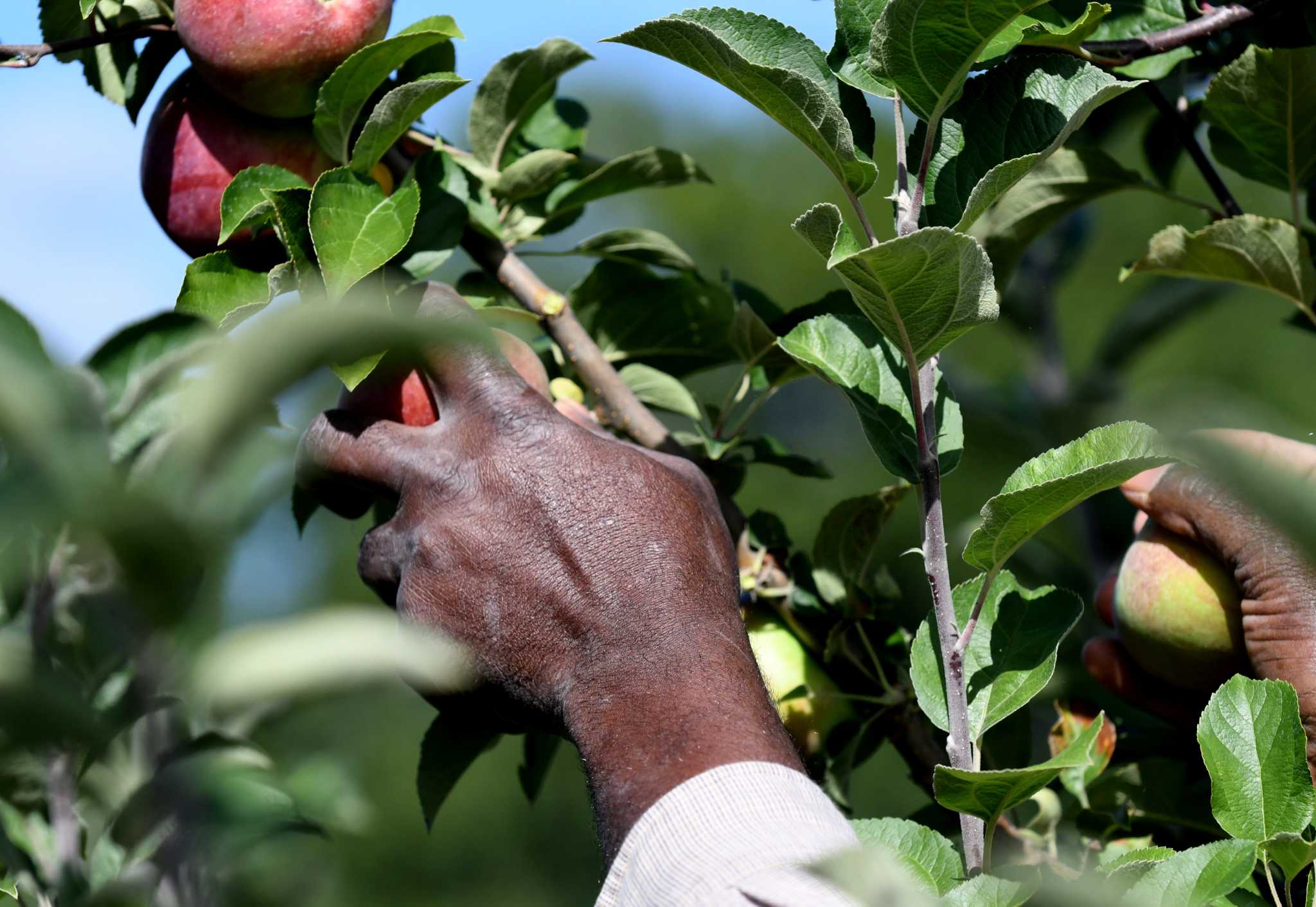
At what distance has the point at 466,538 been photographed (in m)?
0.99

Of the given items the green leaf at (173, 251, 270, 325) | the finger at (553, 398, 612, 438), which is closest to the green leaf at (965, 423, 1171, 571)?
the finger at (553, 398, 612, 438)

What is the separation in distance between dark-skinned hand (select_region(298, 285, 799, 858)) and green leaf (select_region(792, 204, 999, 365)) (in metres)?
0.28

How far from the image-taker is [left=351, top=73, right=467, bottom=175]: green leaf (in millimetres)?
964

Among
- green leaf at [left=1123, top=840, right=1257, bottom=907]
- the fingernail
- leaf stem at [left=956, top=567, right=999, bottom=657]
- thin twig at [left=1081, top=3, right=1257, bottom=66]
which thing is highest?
thin twig at [left=1081, top=3, right=1257, bottom=66]

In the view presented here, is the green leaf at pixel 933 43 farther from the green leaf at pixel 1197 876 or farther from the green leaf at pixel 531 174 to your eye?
the green leaf at pixel 1197 876

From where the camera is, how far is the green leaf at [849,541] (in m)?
1.18

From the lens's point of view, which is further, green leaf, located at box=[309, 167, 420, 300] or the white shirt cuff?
green leaf, located at box=[309, 167, 420, 300]

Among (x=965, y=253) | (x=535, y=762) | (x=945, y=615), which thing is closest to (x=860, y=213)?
(x=965, y=253)

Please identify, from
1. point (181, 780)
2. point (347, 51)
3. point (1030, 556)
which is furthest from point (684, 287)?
point (181, 780)

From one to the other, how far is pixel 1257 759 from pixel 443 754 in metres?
0.73

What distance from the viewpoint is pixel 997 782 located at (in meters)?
0.81

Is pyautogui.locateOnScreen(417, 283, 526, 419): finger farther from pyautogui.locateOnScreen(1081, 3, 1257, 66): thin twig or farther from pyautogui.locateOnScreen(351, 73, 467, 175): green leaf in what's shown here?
pyautogui.locateOnScreen(1081, 3, 1257, 66): thin twig

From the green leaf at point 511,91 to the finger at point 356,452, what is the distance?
1.19 feet

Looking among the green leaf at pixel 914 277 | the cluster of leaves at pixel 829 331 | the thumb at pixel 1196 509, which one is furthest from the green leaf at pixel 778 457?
the green leaf at pixel 914 277
